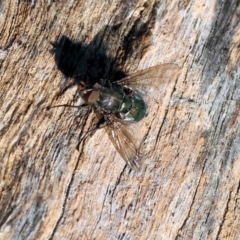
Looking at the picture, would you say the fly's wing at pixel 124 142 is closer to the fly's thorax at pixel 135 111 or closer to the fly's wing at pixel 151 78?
the fly's thorax at pixel 135 111

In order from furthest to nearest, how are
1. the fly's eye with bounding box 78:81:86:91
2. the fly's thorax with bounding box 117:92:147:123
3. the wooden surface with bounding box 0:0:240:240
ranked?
the fly's thorax with bounding box 117:92:147:123 < the fly's eye with bounding box 78:81:86:91 < the wooden surface with bounding box 0:0:240:240

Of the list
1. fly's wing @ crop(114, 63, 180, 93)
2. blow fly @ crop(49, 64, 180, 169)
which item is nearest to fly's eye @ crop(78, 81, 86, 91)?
blow fly @ crop(49, 64, 180, 169)

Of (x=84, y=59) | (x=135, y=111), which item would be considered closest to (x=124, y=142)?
(x=135, y=111)

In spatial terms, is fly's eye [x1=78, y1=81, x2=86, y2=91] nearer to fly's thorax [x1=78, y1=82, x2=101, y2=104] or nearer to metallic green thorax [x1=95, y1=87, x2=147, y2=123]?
fly's thorax [x1=78, y1=82, x2=101, y2=104]

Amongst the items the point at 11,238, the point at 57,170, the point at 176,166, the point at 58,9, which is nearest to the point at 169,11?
the point at 58,9

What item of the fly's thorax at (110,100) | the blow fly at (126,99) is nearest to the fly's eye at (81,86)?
the blow fly at (126,99)

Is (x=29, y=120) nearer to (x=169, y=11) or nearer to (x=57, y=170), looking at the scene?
(x=57, y=170)

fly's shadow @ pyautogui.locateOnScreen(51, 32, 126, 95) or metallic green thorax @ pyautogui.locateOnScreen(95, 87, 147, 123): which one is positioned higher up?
fly's shadow @ pyautogui.locateOnScreen(51, 32, 126, 95)
